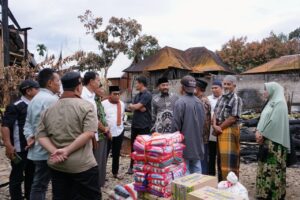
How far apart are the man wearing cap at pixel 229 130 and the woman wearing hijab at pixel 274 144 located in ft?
1.26

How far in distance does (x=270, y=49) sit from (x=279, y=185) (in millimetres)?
33410

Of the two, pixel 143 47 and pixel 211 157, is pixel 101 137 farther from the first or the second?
pixel 143 47

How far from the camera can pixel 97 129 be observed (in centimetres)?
312

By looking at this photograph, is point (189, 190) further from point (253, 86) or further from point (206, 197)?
point (253, 86)

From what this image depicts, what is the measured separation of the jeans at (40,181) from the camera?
326 cm

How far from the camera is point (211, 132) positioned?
5.06 meters

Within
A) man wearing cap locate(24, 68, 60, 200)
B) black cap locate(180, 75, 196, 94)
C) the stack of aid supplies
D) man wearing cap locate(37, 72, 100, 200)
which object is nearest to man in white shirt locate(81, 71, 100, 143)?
man wearing cap locate(24, 68, 60, 200)

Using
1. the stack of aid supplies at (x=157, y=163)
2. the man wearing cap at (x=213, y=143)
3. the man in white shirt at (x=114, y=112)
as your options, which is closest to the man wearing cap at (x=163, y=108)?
the man in white shirt at (x=114, y=112)

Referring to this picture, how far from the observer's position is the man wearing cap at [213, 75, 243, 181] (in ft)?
14.3

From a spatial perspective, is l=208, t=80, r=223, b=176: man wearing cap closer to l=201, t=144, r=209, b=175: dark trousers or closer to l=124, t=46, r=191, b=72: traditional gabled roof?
l=201, t=144, r=209, b=175: dark trousers

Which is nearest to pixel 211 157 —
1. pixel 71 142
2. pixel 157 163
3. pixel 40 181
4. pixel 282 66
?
pixel 157 163

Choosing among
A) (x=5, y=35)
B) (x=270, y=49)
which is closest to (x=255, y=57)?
(x=270, y=49)

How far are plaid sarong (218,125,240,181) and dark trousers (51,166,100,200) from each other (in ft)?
7.55

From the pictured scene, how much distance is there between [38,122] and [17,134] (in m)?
0.70
